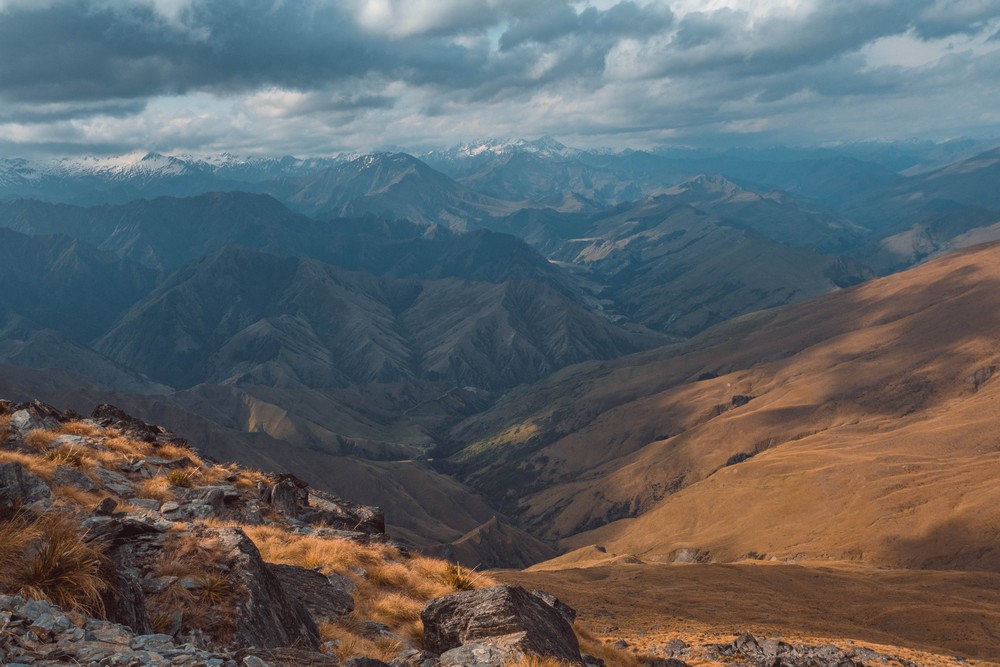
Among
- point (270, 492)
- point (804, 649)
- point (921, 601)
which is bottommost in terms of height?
point (921, 601)

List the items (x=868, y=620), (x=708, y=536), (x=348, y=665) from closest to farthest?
(x=348, y=665) → (x=868, y=620) → (x=708, y=536)

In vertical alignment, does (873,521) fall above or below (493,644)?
below

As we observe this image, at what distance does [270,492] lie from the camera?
2698 cm

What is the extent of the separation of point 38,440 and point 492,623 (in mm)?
19529

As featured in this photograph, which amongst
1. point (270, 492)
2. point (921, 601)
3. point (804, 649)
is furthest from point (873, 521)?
point (270, 492)

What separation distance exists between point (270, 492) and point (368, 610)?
1230 centimetres

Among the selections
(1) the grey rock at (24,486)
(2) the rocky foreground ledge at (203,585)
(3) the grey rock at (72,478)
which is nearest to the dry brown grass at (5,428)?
(2) the rocky foreground ledge at (203,585)

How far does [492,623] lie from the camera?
14.1m

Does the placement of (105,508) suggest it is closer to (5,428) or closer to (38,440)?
(38,440)

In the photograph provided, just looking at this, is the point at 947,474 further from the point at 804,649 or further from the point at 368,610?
the point at 368,610

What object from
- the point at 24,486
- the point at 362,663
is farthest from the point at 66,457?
the point at 362,663

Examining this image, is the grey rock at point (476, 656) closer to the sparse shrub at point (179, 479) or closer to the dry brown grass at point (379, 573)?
the dry brown grass at point (379, 573)

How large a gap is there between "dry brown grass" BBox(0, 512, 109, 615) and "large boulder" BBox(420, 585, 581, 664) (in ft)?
22.7

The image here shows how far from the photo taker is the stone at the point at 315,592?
15.1 metres
